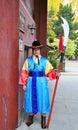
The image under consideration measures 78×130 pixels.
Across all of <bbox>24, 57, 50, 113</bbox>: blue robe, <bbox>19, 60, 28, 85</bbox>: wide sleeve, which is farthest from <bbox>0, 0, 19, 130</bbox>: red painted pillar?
<bbox>24, 57, 50, 113</bbox>: blue robe

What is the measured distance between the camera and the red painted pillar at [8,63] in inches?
209

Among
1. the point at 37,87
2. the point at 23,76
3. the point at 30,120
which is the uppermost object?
the point at 23,76

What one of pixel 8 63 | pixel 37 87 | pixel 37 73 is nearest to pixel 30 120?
pixel 37 87

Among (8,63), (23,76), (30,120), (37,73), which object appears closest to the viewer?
(8,63)

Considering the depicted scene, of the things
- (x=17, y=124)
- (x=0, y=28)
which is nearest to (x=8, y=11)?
(x=0, y=28)

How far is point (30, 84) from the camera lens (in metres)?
6.79

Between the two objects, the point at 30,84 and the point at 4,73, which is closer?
the point at 4,73

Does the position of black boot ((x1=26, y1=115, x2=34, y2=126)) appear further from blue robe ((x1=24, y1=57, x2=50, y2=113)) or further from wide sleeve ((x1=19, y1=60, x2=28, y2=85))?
wide sleeve ((x1=19, y1=60, x2=28, y2=85))

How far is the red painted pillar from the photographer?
532 cm

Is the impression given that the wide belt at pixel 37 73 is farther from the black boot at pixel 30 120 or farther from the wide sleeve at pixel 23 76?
the black boot at pixel 30 120

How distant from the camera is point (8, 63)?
5.75 m

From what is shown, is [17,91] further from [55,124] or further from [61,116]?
[61,116]

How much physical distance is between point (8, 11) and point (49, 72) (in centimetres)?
160

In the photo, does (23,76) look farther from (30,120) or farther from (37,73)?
(30,120)
